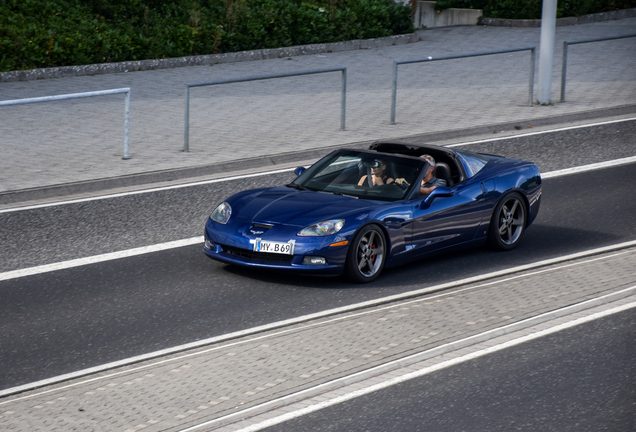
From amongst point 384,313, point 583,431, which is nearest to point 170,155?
point 384,313

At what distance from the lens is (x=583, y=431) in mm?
5699

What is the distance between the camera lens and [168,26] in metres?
23.3

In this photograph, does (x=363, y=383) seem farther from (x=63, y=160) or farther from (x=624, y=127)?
(x=624, y=127)

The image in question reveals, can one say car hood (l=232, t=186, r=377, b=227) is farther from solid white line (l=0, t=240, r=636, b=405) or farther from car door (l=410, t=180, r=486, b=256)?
solid white line (l=0, t=240, r=636, b=405)

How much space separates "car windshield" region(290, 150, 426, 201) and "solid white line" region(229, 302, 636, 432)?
226cm

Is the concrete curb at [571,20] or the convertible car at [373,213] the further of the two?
the concrete curb at [571,20]

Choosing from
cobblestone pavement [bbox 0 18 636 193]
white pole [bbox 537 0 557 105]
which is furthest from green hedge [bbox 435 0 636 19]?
white pole [bbox 537 0 557 105]

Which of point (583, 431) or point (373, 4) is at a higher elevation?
point (373, 4)

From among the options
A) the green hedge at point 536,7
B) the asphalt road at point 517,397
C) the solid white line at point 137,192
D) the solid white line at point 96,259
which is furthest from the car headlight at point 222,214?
the green hedge at point 536,7

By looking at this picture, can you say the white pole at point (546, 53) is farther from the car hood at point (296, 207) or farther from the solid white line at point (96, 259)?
the car hood at point (296, 207)

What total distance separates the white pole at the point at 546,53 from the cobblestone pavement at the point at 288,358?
9.81 m

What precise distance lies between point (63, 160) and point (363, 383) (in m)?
8.47

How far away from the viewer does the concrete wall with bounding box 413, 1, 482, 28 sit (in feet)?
105

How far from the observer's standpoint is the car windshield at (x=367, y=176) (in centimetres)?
927
